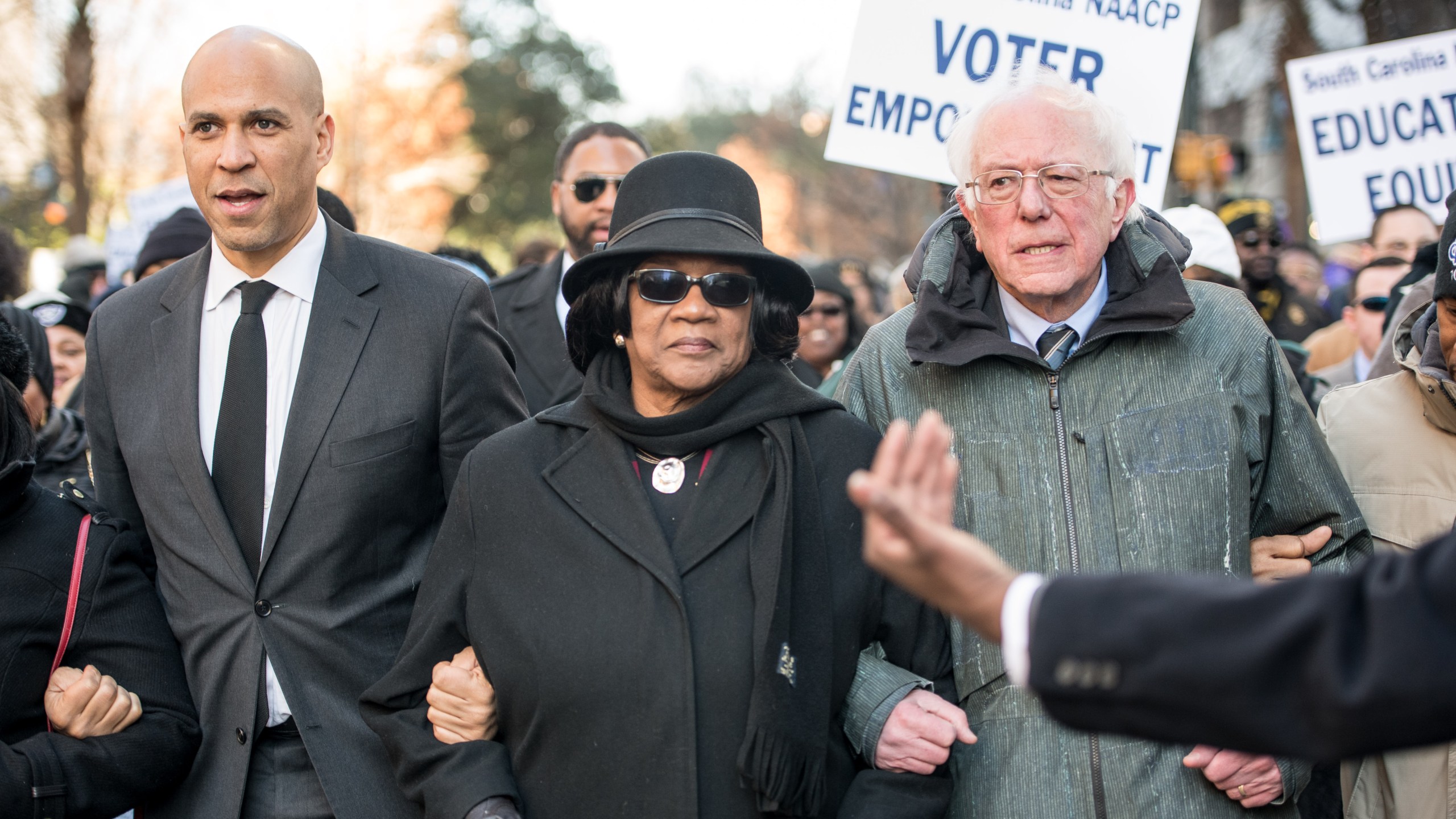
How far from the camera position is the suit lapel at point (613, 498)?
9.53 feet

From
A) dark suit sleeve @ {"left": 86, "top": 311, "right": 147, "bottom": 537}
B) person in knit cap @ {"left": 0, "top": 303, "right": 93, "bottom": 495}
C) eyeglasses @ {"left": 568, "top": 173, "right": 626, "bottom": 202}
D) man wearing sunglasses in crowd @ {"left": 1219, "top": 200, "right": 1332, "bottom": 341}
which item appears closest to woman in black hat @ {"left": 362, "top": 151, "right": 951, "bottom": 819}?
dark suit sleeve @ {"left": 86, "top": 311, "right": 147, "bottom": 537}

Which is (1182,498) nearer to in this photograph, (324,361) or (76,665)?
(324,361)

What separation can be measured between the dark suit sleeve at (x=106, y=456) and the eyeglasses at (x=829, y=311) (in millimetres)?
4197

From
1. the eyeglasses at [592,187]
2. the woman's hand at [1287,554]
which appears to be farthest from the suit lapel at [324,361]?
the eyeglasses at [592,187]

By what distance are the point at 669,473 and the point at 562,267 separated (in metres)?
3.22

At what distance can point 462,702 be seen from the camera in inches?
119

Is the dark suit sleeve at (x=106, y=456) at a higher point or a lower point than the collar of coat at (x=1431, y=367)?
lower

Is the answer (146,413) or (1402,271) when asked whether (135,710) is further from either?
(1402,271)

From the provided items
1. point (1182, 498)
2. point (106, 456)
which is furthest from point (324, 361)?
point (1182, 498)

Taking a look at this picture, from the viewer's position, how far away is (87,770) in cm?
299

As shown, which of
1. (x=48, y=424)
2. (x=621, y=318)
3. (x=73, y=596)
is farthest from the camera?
(x=48, y=424)

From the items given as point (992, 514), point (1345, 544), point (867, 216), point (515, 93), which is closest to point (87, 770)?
point (992, 514)

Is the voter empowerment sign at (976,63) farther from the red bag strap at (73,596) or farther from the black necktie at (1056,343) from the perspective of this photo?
the red bag strap at (73,596)

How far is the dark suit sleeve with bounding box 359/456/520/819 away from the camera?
A: 2.98 m
